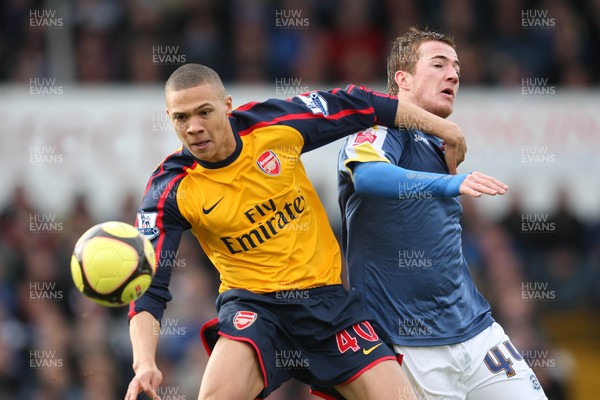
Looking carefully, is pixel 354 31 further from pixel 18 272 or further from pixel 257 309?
pixel 257 309

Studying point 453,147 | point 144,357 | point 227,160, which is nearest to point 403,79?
point 453,147

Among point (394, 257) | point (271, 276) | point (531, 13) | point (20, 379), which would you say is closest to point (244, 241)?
point (271, 276)

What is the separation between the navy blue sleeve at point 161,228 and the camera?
595 cm

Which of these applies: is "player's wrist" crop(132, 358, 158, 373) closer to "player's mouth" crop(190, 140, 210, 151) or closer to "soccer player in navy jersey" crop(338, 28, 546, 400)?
"player's mouth" crop(190, 140, 210, 151)

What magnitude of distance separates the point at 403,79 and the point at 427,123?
53cm

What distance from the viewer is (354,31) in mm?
13961

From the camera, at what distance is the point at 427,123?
623 cm

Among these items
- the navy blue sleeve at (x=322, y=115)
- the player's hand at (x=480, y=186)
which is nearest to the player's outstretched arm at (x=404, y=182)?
the player's hand at (x=480, y=186)

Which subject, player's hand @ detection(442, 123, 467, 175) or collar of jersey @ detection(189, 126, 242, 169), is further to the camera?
player's hand @ detection(442, 123, 467, 175)

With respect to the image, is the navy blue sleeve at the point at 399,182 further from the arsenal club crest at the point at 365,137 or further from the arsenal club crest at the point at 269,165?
the arsenal club crest at the point at 269,165

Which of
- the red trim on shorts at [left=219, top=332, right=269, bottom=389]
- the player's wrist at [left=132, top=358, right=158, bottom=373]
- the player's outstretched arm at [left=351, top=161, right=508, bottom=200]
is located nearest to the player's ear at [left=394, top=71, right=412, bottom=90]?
the player's outstretched arm at [left=351, top=161, right=508, bottom=200]

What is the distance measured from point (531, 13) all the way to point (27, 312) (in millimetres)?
7601

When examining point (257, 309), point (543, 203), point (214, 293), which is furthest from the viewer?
point (543, 203)

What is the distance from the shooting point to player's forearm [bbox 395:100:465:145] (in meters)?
6.21
